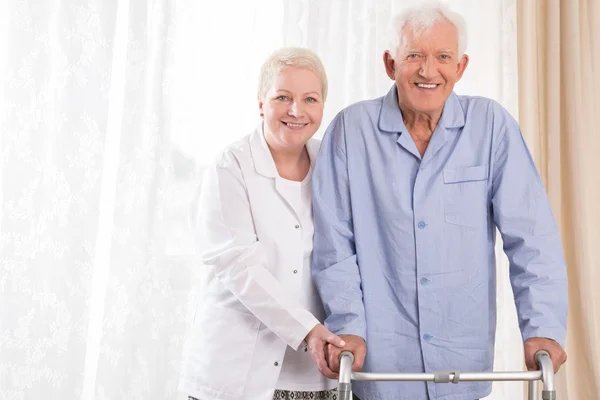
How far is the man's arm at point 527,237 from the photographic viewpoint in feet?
5.98

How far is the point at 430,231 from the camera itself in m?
1.87

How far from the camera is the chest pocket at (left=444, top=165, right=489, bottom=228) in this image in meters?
1.88

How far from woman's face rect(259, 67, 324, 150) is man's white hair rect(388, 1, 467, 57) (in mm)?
235

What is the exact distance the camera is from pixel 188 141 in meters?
2.72

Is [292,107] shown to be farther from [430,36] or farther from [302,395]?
[302,395]

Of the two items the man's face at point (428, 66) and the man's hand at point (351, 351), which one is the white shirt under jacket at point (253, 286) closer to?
the man's hand at point (351, 351)

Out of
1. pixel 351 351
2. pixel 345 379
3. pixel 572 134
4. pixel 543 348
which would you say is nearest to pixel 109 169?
pixel 351 351

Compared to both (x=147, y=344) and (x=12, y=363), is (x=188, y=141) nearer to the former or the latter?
(x=147, y=344)

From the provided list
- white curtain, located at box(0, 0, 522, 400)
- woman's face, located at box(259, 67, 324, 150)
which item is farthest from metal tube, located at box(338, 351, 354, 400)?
white curtain, located at box(0, 0, 522, 400)

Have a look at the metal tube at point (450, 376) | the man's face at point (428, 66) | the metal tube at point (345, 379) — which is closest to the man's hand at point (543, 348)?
the metal tube at point (450, 376)

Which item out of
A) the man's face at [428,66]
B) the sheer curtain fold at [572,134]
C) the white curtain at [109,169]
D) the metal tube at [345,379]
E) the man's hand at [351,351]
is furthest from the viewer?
the sheer curtain fold at [572,134]

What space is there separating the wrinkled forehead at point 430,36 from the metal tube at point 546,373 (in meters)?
0.77

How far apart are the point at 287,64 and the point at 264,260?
50cm

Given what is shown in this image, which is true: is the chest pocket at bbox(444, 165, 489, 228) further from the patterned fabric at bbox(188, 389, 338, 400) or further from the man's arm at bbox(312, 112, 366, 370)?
the patterned fabric at bbox(188, 389, 338, 400)
